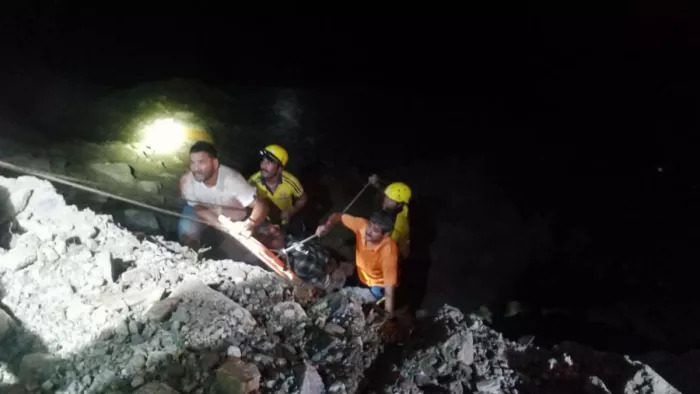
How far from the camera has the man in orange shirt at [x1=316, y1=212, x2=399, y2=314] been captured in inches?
210

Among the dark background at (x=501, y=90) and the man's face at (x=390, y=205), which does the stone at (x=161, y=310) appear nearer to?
the man's face at (x=390, y=205)

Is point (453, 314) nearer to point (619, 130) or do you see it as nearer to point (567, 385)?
point (567, 385)

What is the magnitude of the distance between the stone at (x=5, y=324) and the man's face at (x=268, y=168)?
3268 mm

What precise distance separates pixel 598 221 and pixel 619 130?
4267 mm

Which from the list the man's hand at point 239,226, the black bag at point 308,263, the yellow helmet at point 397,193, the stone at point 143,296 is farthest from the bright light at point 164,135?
the stone at point 143,296

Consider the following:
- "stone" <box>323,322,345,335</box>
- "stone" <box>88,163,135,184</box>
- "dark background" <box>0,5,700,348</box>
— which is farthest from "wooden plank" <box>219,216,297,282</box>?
"dark background" <box>0,5,700,348</box>

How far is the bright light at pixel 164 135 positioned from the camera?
30.7ft

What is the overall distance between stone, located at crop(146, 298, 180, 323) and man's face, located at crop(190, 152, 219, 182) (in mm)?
2074

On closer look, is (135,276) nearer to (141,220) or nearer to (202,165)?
(202,165)

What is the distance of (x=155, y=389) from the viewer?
2.93 metres

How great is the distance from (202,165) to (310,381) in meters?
2.86

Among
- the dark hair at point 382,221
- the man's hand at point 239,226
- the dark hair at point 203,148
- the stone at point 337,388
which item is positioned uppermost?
the dark hair at point 203,148

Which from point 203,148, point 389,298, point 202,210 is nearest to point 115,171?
point 202,210

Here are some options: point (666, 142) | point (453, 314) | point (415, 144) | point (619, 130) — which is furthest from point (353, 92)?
point (453, 314)
